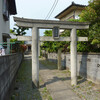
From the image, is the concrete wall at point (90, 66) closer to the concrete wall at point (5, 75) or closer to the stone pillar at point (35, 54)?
the stone pillar at point (35, 54)

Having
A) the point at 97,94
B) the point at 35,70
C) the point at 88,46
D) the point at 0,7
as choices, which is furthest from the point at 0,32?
the point at 97,94

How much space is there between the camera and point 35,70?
6477 mm

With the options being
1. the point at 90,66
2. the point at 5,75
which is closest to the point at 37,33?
the point at 5,75

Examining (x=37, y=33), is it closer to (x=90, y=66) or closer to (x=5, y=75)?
(x=5, y=75)

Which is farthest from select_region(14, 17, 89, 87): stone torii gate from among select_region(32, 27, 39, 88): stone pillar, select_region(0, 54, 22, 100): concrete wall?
select_region(0, 54, 22, 100): concrete wall

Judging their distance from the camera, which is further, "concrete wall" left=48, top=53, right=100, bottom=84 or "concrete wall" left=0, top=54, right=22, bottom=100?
"concrete wall" left=48, top=53, right=100, bottom=84

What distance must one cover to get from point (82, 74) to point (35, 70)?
400 cm

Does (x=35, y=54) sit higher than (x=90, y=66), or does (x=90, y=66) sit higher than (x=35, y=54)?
(x=35, y=54)

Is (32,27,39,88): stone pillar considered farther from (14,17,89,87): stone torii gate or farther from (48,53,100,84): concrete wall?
(48,53,100,84): concrete wall

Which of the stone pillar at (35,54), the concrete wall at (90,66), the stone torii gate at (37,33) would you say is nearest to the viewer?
the stone torii gate at (37,33)

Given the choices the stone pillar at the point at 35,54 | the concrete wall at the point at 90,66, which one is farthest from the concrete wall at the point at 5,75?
the concrete wall at the point at 90,66

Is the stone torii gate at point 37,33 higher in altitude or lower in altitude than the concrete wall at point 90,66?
higher

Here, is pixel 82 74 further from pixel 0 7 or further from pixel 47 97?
pixel 0 7

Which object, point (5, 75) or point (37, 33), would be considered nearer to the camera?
point (5, 75)
